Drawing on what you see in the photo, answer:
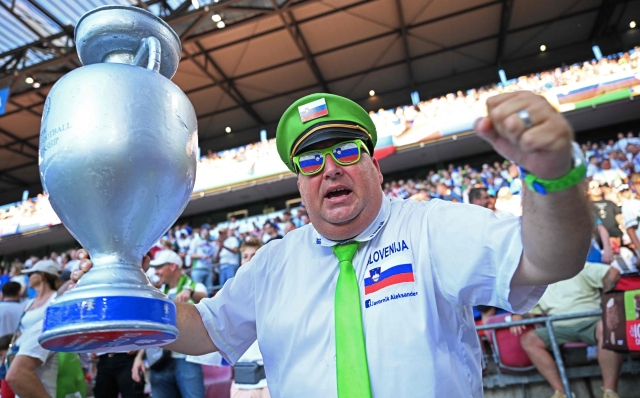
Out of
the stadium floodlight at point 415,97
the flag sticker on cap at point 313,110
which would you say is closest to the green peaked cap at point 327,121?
the flag sticker on cap at point 313,110

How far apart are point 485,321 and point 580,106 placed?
9052mm

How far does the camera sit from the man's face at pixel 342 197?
4.17 ft

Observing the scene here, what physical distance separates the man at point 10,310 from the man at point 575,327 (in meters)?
4.14

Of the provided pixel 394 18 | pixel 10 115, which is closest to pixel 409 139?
pixel 394 18

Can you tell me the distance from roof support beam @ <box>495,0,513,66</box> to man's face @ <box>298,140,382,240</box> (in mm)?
12878

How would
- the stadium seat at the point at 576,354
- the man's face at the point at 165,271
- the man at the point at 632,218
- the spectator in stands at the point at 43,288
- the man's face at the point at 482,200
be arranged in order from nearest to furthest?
the spectator in stands at the point at 43,288 < the stadium seat at the point at 576,354 < the man's face at the point at 165,271 < the man's face at the point at 482,200 < the man at the point at 632,218

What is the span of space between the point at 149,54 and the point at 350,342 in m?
0.81

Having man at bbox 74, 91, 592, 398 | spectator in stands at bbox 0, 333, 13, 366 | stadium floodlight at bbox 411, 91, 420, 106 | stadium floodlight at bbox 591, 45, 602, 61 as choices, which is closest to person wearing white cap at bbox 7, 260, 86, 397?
spectator in stands at bbox 0, 333, 13, 366

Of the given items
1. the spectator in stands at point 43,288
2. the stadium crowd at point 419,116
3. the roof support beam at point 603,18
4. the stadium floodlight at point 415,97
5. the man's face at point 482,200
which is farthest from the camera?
the stadium floodlight at point 415,97

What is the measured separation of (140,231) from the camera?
94 cm

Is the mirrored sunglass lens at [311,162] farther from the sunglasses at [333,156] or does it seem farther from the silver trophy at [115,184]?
the silver trophy at [115,184]

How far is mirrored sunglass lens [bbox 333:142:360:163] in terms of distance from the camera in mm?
1318

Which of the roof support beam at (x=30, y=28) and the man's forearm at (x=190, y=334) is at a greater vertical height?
the roof support beam at (x=30, y=28)

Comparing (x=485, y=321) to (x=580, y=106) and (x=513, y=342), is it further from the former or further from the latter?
(x=580, y=106)
